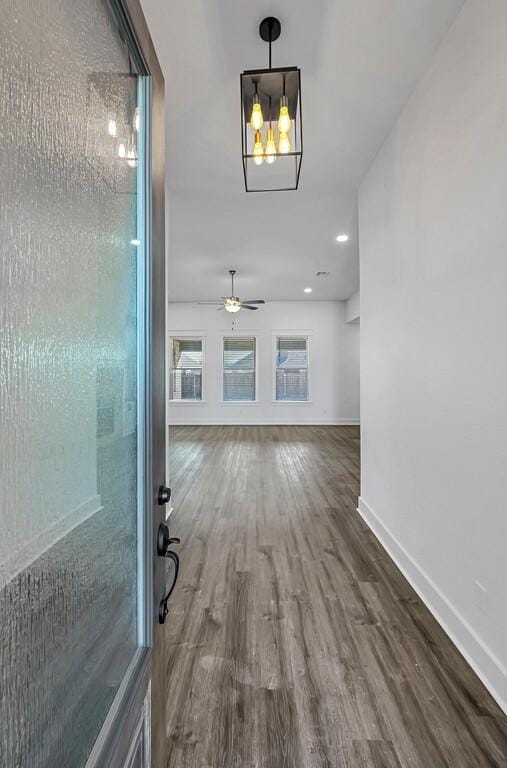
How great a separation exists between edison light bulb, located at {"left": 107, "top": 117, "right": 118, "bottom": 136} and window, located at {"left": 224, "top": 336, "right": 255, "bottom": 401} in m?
8.18

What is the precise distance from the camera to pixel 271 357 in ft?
29.2

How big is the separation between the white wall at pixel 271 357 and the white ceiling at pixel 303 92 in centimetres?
431

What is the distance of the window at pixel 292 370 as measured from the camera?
896cm

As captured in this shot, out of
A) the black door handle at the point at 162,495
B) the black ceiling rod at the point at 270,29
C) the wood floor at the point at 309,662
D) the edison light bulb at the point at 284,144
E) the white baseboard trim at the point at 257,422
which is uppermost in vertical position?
the black ceiling rod at the point at 270,29

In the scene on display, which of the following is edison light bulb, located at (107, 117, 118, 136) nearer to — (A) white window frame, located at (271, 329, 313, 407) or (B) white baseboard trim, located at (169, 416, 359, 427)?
(A) white window frame, located at (271, 329, 313, 407)

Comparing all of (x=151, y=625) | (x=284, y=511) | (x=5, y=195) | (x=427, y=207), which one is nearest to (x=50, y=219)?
(x=5, y=195)

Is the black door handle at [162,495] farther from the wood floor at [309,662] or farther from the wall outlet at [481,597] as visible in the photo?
the wall outlet at [481,597]

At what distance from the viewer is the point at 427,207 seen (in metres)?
2.00

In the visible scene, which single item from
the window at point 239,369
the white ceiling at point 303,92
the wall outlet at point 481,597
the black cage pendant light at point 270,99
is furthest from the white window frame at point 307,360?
the wall outlet at point 481,597

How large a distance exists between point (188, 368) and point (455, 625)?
797 centimetres

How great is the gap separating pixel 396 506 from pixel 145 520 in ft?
7.04

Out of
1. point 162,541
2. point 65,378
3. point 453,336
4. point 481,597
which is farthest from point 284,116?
point 481,597

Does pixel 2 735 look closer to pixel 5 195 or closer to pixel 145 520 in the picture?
pixel 145 520

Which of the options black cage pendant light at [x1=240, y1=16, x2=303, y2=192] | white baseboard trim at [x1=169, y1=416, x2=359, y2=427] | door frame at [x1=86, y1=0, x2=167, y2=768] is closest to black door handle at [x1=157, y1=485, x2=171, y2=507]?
door frame at [x1=86, y1=0, x2=167, y2=768]
